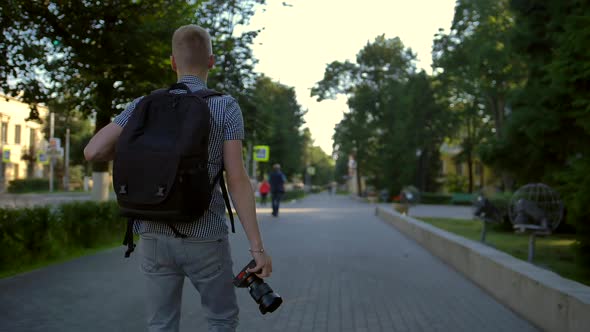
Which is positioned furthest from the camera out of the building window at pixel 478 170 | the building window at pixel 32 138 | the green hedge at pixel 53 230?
the building window at pixel 478 170

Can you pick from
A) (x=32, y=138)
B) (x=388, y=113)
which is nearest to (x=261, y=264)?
(x=388, y=113)

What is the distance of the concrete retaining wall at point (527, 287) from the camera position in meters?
4.93

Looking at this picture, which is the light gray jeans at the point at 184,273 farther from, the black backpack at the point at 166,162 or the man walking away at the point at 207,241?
the black backpack at the point at 166,162

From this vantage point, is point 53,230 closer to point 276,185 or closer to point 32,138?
point 276,185

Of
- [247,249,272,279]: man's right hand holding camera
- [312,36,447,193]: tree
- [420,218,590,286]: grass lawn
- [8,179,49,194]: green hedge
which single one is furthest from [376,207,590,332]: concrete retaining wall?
[312,36,447,193]: tree

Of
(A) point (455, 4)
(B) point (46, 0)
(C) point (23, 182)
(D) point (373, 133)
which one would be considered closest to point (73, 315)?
(B) point (46, 0)

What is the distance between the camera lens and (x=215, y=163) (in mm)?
2773

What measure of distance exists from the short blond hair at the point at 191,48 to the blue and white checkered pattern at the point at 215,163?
→ 184 millimetres

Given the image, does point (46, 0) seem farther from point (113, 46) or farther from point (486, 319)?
point (486, 319)

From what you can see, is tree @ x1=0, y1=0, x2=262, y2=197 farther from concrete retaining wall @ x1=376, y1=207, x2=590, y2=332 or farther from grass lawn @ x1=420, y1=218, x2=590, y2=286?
grass lawn @ x1=420, y1=218, x2=590, y2=286

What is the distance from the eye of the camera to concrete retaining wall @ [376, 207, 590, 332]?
16.2ft

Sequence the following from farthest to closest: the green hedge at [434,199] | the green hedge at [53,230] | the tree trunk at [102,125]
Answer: the green hedge at [434,199], the tree trunk at [102,125], the green hedge at [53,230]

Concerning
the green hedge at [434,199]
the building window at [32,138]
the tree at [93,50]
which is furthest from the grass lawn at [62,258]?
the building window at [32,138]

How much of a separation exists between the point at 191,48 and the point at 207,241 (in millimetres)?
835
